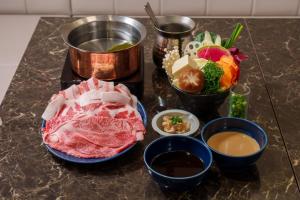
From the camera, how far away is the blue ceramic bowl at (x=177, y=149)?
1078mm

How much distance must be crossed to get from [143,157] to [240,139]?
0.80ft

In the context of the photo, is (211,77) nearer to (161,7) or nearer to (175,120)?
(175,120)

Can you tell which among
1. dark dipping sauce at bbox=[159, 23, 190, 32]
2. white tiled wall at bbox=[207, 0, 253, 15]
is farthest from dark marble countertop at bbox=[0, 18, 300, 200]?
white tiled wall at bbox=[207, 0, 253, 15]

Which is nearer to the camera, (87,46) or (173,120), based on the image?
(173,120)

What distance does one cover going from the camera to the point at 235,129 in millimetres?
1246

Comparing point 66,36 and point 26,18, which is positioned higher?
point 66,36

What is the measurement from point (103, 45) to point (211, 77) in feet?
1.41

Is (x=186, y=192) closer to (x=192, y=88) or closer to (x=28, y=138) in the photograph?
(x=192, y=88)

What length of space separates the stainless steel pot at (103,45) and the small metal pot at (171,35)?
6cm

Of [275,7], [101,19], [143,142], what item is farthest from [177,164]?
[275,7]

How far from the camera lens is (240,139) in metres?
1.22

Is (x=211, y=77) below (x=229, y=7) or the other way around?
the other way around

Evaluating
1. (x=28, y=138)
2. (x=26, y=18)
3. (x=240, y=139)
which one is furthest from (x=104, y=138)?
(x=26, y=18)

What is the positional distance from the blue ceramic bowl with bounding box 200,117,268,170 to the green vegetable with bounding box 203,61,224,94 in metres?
0.09
